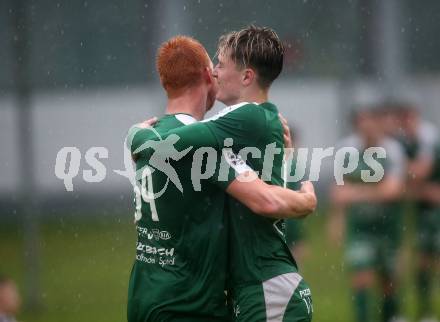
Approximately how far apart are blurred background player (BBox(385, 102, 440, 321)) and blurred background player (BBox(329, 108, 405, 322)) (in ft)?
2.08

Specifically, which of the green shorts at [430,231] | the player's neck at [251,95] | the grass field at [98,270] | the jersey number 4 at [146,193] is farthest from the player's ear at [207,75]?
the green shorts at [430,231]

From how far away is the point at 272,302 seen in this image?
4.55 m

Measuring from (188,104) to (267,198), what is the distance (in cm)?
66

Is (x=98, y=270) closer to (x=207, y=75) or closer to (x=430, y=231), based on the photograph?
(x=430, y=231)

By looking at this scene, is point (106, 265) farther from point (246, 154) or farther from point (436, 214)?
Answer: point (246, 154)

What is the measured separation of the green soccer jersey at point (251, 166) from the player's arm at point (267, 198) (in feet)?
0.50

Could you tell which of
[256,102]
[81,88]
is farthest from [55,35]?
[256,102]

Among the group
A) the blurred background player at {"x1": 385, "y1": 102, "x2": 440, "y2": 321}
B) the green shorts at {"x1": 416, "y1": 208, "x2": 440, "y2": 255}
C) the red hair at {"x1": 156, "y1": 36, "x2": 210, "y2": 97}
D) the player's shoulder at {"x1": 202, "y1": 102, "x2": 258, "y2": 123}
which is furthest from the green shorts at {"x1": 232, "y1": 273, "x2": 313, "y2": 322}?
the green shorts at {"x1": 416, "y1": 208, "x2": 440, "y2": 255}

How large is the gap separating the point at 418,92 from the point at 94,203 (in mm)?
5522

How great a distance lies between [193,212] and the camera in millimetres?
4633

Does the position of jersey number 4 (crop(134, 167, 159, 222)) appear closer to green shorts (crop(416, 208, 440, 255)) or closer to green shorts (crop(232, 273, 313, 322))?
green shorts (crop(232, 273, 313, 322))

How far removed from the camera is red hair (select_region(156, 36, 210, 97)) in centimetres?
477

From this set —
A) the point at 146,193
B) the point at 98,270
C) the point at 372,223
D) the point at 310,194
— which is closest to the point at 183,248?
the point at 146,193

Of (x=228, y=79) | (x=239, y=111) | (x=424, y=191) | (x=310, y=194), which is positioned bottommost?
(x=424, y=191)
